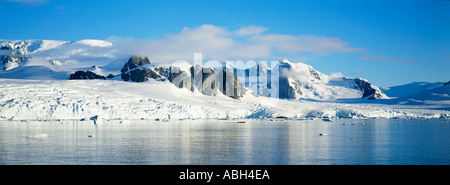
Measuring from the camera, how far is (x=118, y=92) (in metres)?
67.9

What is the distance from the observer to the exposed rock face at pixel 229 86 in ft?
343

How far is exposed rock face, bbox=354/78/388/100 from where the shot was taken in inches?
6502

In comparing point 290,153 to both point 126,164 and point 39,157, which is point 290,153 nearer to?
point 126,164

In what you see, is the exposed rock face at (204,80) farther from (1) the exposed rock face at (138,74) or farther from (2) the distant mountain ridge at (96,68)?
(1) the exposed rock face at (138,74)

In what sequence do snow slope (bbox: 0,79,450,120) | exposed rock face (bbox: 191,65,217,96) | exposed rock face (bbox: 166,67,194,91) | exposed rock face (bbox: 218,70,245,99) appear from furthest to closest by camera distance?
exposed rock face (bbox: 218,70,245,99), exposed rock face (bbox: 191,65,217,96), exposed rock face (bbox: 166,67,194,91), snow slope (bbox: 0,79,450,120)

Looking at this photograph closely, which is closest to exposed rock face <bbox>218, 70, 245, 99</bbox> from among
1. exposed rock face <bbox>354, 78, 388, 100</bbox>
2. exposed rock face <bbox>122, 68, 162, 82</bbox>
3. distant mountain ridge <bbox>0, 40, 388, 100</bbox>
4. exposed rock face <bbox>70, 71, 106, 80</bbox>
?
distant mountain ridge <bbox>0, 40, 388, 100</bbox>

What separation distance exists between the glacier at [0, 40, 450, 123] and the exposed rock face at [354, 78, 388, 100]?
143 ft

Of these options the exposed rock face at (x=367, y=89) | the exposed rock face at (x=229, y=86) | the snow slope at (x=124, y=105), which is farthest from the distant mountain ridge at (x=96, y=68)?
the exposed rock face at (x=367, y=89)

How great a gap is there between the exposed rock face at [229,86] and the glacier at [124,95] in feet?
0.99

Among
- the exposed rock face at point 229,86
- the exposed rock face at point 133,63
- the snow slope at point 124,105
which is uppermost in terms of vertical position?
the exposed rock face at point 133,63

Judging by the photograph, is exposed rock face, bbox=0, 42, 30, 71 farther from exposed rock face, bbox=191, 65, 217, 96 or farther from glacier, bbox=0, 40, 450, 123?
exposed rock face, bbox=191, 65, 217, 96

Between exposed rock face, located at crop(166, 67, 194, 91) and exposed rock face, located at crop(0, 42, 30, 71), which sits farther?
exposed rock face, located at crop(0, 42, 30, 71)
